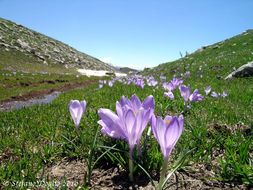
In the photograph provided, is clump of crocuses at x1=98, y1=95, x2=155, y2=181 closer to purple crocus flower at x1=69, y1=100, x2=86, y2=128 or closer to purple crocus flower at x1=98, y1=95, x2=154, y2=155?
purple crocus flower at x1=98, y1=95, x2=154, y2=155

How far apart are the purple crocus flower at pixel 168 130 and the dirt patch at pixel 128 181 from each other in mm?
535

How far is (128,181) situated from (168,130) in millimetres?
993

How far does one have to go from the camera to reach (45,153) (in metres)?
3.74

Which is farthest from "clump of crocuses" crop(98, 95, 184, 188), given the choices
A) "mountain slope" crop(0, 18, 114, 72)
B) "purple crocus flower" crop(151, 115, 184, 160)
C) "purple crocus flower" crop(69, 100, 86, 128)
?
"mountain slope" crop(0, 18, 114, 72)

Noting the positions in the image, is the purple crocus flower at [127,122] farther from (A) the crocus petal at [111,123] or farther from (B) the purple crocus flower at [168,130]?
(B) the purple crocus flower at [168,130]

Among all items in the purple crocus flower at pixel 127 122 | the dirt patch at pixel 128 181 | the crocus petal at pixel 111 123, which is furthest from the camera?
the dirt patch at pixel 128 181

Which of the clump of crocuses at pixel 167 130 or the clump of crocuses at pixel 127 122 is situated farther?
the clump of crocuses at pixel 127 122

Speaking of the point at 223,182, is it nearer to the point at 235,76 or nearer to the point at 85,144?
the point at 85,144

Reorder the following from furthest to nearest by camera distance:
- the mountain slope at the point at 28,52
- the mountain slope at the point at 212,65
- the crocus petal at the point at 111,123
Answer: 1. the mountain slope at the point at 28,52
2. the mountain slope at the point at 212,65
3. the crocus petal at the point at 111,123

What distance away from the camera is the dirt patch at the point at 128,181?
2598 mm

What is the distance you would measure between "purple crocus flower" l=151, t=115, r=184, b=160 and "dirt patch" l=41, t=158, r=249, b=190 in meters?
0.53

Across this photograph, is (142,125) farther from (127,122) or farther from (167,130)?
(167,130)

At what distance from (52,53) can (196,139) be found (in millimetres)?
85882

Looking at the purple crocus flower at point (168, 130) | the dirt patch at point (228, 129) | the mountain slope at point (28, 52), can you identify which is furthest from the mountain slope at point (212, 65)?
the mountain slope at point (28, 52)
